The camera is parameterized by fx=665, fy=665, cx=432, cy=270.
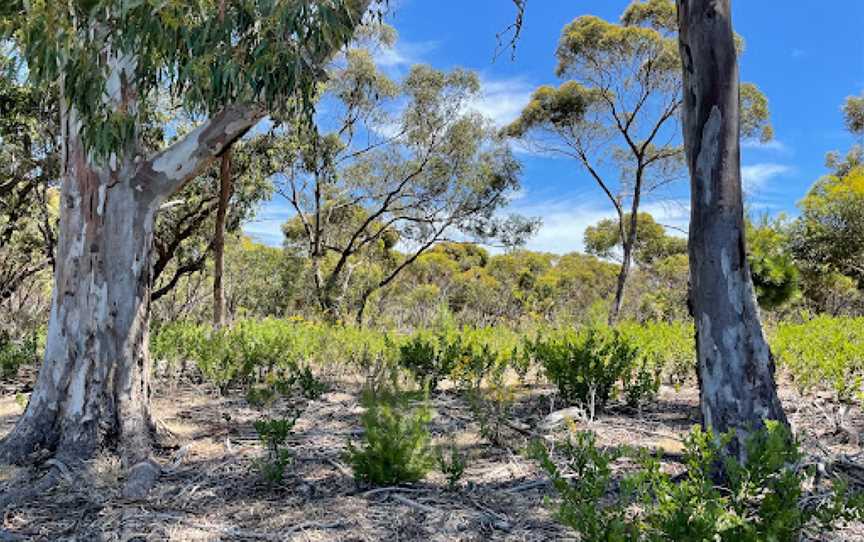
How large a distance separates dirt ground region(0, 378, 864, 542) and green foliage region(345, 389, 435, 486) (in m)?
0.08

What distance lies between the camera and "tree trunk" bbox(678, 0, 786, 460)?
3336 mm

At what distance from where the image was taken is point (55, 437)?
13.4 ft

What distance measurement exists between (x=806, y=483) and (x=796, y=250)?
15.9 m

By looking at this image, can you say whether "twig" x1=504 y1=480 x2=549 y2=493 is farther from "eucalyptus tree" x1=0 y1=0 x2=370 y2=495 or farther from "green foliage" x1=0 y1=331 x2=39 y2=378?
"green foliage" x1=0 y1=331 x2=39 y2=378

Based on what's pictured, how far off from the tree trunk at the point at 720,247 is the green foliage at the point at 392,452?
1468 millimetres

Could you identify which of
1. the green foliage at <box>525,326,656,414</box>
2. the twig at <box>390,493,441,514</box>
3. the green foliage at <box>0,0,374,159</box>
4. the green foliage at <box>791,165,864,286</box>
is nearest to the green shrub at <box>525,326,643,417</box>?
the green foliage at <box>525,326,656,414</box>

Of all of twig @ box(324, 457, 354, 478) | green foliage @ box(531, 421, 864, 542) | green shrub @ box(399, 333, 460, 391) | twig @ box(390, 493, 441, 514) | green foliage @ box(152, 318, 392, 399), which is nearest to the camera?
green foliage @ box(531, 421, 864, 542)

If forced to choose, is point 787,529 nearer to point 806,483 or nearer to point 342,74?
point 806,483

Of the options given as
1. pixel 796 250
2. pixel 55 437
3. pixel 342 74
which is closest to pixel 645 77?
pixel 796 250

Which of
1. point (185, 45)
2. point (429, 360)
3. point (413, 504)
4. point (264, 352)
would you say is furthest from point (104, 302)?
point (429, 360)

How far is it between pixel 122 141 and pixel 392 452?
7.82ft

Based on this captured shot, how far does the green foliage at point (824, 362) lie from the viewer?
527 centimetres

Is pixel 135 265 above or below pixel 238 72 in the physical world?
below

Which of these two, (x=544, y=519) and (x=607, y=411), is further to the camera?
(x=607, y=411)
